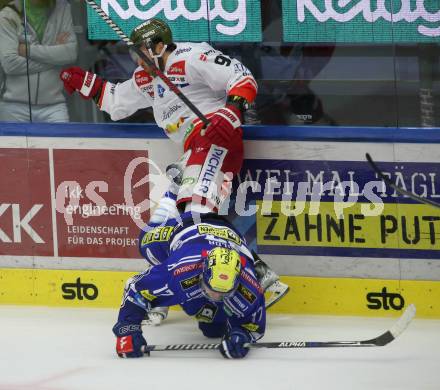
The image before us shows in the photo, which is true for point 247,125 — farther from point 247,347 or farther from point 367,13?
point 247,347

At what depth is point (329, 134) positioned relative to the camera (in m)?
6.55

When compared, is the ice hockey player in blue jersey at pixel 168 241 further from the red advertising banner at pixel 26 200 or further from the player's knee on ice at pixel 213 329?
the red advertising banner at pixel 26 200

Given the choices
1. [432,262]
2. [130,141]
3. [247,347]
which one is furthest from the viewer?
[130,141]

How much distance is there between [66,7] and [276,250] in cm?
176

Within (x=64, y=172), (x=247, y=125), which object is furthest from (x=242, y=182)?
(x=64, y=172)

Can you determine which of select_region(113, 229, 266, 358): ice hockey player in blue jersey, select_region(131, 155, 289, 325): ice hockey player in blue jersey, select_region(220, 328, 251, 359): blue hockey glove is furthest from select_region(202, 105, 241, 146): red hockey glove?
select_region(220, 328, 251, 359): blue hockey glove

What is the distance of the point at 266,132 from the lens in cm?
667

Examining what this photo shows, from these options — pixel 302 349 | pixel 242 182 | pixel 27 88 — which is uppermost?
pixel 27 88

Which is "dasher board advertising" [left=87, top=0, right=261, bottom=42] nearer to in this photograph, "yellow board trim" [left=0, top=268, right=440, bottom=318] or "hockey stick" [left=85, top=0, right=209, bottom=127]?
"hockey stick" [left=85, top=0, right=209, bottom=127]

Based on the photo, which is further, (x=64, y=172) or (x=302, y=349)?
(x=64, y=172)

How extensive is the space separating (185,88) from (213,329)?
1273 millimetres

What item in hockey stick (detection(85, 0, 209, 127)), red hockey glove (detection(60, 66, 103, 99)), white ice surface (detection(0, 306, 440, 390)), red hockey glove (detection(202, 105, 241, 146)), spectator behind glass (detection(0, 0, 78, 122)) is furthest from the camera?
spectator behind glass (detection(0, 0, 78, 122))

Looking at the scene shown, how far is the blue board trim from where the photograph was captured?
6.43 meters

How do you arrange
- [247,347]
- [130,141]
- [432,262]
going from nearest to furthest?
[247,347], [432,262], [130,141]
